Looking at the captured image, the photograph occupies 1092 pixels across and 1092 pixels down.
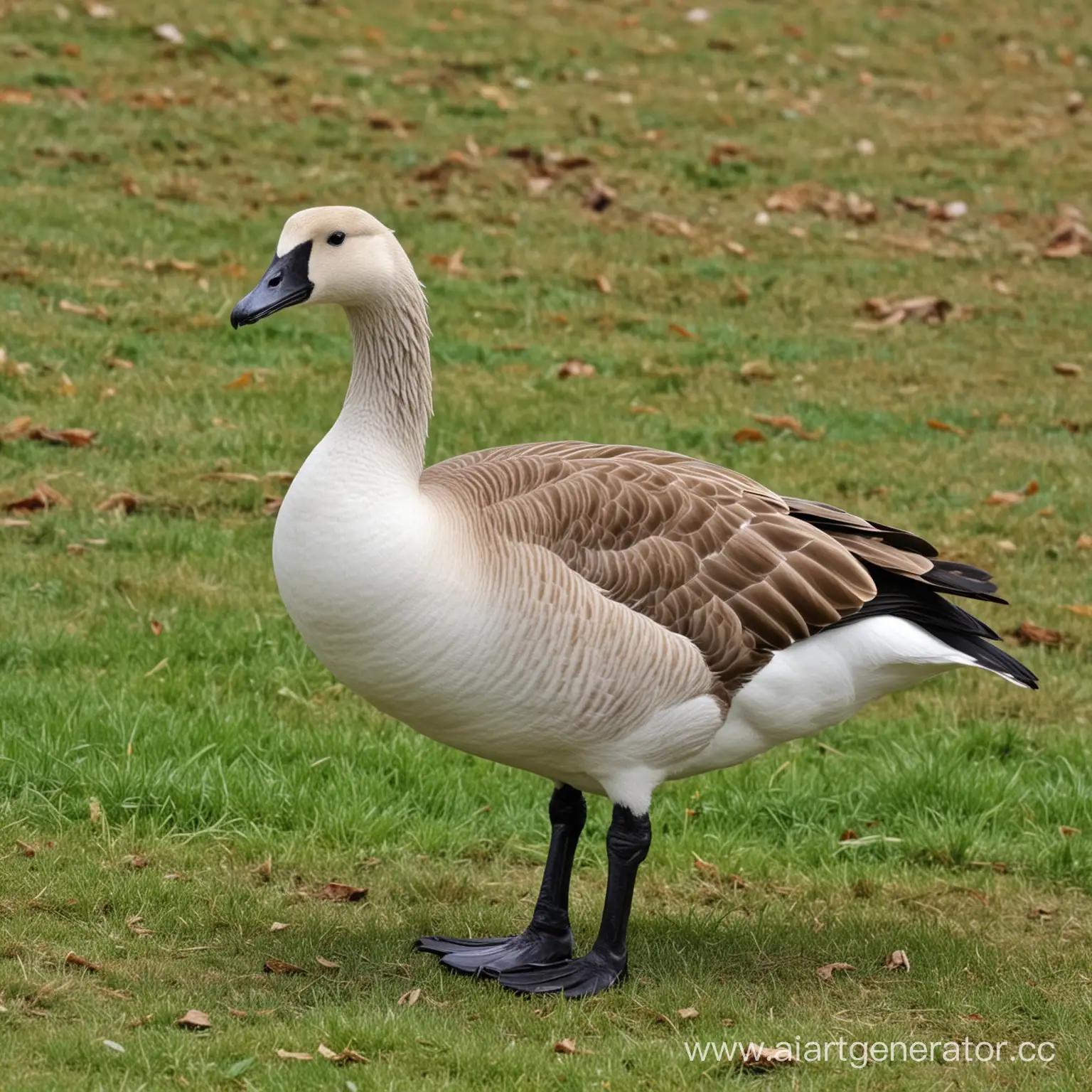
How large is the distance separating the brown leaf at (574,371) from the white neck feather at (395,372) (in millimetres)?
5695

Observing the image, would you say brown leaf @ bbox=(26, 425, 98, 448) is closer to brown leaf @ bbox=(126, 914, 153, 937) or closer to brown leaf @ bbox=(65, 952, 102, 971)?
brown leaf @ bbox=(126, 914, 153, 937)

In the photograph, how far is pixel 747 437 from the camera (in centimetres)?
1032

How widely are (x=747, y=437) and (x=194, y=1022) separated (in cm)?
641

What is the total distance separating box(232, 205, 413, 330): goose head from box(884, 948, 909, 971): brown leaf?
2.87 metres

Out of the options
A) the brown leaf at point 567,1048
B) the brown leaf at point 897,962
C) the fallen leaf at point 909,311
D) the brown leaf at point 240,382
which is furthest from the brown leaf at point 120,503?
the fallen leaf at point 909,311

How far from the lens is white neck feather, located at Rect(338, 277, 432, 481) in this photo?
516cm

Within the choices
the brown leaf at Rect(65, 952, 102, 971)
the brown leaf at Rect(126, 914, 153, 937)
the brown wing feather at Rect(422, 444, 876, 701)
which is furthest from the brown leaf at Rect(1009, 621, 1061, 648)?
the brown leaf at Rect(65, 952, 102, 971)

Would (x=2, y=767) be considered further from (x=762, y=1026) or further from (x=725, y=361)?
(x=725, y=361)

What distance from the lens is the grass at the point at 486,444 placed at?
5.16 meters

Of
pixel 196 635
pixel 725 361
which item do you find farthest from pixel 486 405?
pixel 196 635

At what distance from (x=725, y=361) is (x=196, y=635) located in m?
5.65

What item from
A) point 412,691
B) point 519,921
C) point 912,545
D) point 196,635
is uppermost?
point 912,545

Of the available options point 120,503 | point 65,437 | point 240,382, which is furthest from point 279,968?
point 240,382

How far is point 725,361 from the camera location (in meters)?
11.9
